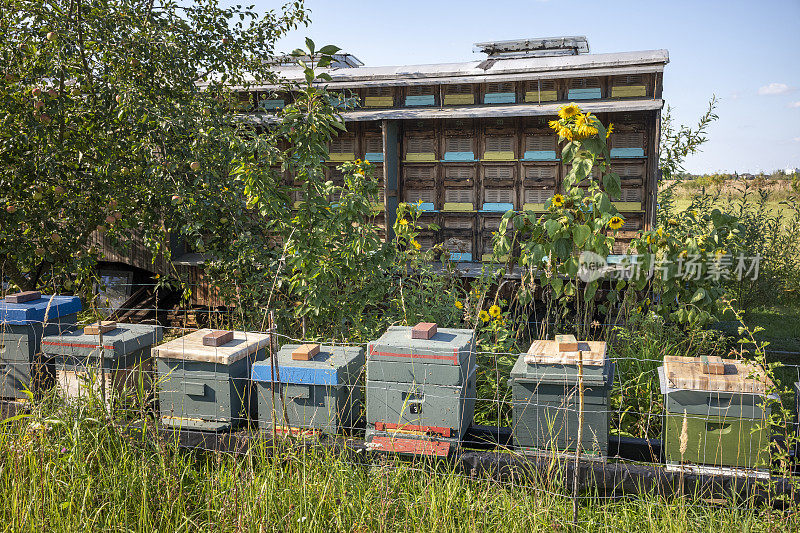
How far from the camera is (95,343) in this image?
179 inches

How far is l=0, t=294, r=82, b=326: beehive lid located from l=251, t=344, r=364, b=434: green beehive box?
186 centimetres

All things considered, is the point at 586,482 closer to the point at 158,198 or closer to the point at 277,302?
the point at 277,302

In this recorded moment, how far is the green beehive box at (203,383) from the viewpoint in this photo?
434 centimetres

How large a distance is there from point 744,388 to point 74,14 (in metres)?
7.67

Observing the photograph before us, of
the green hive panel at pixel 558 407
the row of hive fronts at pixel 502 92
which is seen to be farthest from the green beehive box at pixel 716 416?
the row of hive fronts at pixel 502 92

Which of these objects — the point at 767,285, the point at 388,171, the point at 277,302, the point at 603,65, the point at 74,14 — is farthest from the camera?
the point at 767,285

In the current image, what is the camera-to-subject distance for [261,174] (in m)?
5.49

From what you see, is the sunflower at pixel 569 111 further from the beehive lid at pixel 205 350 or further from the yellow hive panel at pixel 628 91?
the beehive lid at pixel 205 350

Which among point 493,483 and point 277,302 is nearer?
point 493,483

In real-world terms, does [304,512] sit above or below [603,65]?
below

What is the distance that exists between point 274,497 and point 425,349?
1289mm

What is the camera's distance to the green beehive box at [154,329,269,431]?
4.34 m

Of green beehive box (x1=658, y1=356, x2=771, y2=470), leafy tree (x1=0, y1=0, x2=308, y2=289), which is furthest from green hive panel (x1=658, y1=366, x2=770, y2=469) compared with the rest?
leafy tree (x1=0, y1=0, x2=308, y2=289)

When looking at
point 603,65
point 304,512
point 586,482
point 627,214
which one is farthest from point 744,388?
point 603,65
